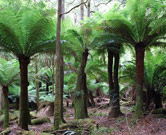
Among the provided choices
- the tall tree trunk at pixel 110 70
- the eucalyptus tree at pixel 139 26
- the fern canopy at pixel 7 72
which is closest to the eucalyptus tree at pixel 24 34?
the fern canopy at pixel 7 72

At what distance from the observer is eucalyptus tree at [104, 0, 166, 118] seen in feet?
16.6

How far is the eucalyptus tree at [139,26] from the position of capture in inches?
199

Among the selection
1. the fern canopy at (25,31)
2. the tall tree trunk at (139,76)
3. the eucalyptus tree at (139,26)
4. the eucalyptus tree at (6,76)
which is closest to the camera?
the fern canopy at (25,31)

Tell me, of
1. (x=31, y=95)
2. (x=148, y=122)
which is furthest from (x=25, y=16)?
(x=31, y=95)

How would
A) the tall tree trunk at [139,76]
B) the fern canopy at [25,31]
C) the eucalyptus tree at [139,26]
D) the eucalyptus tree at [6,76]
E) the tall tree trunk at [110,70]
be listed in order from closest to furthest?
the fern canopy at [25,31]
the eucalyptus tree at [139,26]
the tall tree trunk at [139,76]
the eucalyptus tree at [6,76]
the tall tree trunk at [110,70]

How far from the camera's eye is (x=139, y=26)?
5.36 meters

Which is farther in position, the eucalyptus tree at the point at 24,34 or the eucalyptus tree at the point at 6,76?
the eucalyptus tree at the point at 6,76

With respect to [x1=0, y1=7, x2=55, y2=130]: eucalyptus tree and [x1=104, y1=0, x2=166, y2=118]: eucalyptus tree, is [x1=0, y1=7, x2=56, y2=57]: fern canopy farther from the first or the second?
[x1=104, y1=0, x2=166, y2=118]: eucalyptus tree

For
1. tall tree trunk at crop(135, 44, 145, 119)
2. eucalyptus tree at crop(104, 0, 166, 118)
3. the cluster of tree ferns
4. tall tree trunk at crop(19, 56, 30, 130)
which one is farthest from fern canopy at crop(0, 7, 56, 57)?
tall tree trunk at crop(135, 44, 145, 119)

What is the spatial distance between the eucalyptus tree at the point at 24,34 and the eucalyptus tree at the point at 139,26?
1946 mm

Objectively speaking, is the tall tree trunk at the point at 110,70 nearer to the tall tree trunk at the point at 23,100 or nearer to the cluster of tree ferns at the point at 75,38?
the cluster of tree ferns at the point at 75,38

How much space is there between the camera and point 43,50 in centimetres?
565

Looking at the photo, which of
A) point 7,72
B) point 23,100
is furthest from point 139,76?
point 7,72

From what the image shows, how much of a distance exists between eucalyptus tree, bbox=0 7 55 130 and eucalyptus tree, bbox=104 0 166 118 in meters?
1.95
